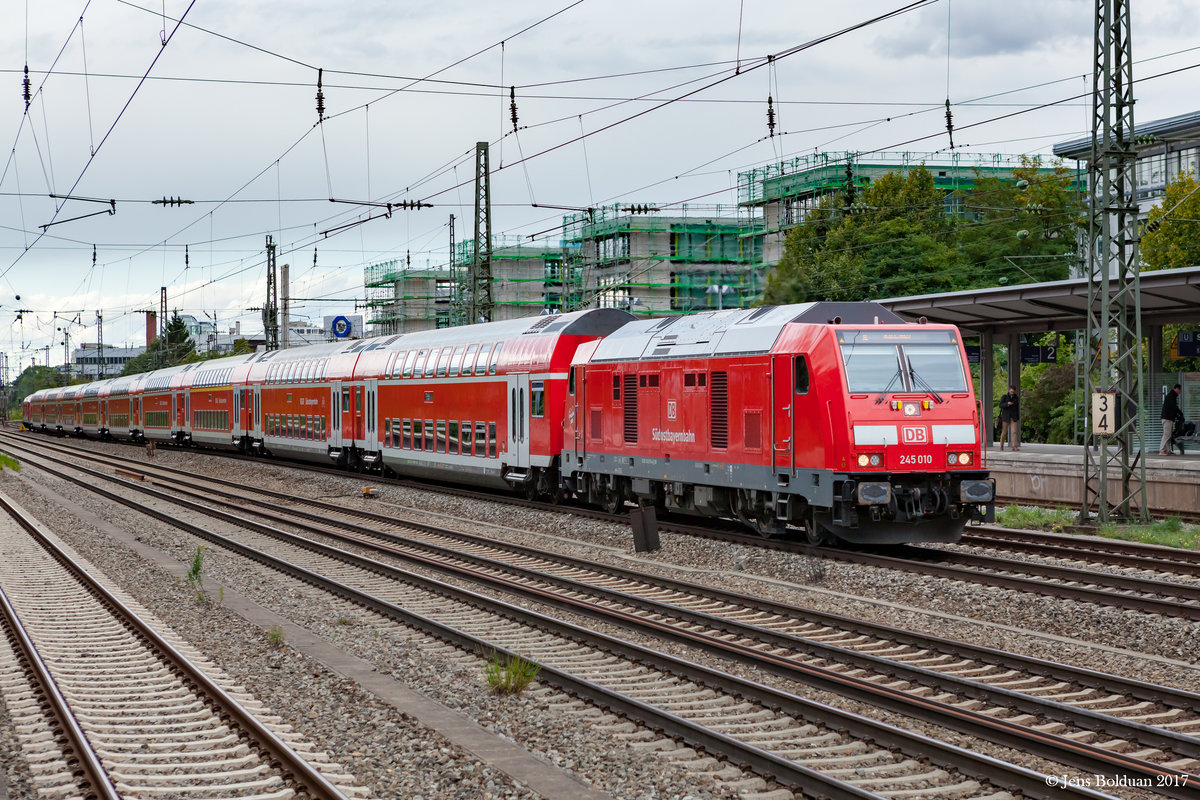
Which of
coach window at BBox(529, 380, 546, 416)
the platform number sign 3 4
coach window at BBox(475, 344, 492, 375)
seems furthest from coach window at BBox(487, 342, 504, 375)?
the platform number sign 3 4

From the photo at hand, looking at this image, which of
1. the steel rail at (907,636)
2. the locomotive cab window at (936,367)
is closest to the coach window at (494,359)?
the steel rail at (907,636)

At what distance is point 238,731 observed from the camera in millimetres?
9008

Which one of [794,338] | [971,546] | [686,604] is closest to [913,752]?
[686,604]

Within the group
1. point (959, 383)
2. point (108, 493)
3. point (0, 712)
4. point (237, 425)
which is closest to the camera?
point (0, 712)

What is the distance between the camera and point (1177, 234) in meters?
45.5

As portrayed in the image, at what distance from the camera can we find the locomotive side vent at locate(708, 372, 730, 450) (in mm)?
19047

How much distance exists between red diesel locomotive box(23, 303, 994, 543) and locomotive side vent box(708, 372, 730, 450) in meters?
0.03

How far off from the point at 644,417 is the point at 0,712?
1330 cm

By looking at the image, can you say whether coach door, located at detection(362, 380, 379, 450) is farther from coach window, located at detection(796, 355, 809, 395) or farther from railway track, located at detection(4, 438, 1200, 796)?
coach window, located at detection(796, 355, 809, 395)

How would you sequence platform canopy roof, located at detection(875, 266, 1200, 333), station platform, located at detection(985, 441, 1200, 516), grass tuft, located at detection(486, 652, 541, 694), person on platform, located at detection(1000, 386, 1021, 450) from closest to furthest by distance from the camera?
grass tuft, located at detection(486, 652, 541, 694) → platform canopy roof, located at detection(875, 266, 1200, 333) → station platform, located at detection(985, 441, 1200, 516) → person on platform, located at detection(1000, 386, 1021, 450)

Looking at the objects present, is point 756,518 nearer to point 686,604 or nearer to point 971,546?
point 971,546

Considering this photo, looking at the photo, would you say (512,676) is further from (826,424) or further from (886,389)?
(886,389)

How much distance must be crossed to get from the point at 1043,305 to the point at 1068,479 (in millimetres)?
3934

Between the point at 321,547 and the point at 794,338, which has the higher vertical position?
the point at 794,338
